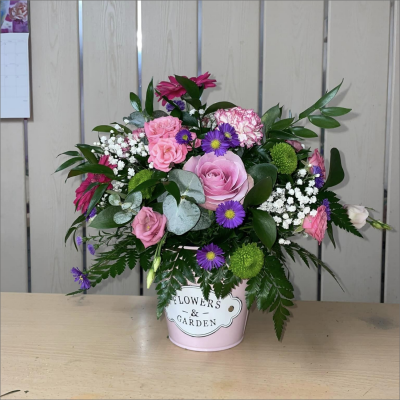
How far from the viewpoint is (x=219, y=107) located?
0.73 metres

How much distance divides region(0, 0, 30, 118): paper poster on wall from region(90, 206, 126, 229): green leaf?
867mm

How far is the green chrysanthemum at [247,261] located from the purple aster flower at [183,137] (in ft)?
0.55

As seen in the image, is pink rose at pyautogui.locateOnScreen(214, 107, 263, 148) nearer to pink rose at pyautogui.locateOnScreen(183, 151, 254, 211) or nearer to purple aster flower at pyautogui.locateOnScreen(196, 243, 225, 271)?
pink rose at pyautogui.locateOnScreen(183, 151, 254, 211)

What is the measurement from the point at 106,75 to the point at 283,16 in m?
0.56

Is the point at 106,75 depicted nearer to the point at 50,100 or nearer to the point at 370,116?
the point at 50,100

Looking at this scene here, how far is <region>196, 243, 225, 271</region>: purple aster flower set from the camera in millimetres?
604

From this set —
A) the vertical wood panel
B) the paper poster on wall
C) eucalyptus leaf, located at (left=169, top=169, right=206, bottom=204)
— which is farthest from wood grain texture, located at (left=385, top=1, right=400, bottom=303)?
the paper poster on wall

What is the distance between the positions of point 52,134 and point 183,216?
2.98 feet

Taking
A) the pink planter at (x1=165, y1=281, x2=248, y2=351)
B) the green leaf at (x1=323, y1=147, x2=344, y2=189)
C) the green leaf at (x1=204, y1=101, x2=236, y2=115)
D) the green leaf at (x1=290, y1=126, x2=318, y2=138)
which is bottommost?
the pink planter at (x1=165, y1=281, x2=248, y2=351)

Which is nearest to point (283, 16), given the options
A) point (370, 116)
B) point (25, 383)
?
point (370, 116)

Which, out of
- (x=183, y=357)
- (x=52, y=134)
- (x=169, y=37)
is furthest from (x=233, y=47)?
(x=183, y=357)

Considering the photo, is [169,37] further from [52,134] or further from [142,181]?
[142,181]

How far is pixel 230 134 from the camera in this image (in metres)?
0.62

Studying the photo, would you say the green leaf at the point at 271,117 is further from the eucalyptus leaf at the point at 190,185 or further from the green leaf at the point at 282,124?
the eucalyptus leaf at the point at 190,185
